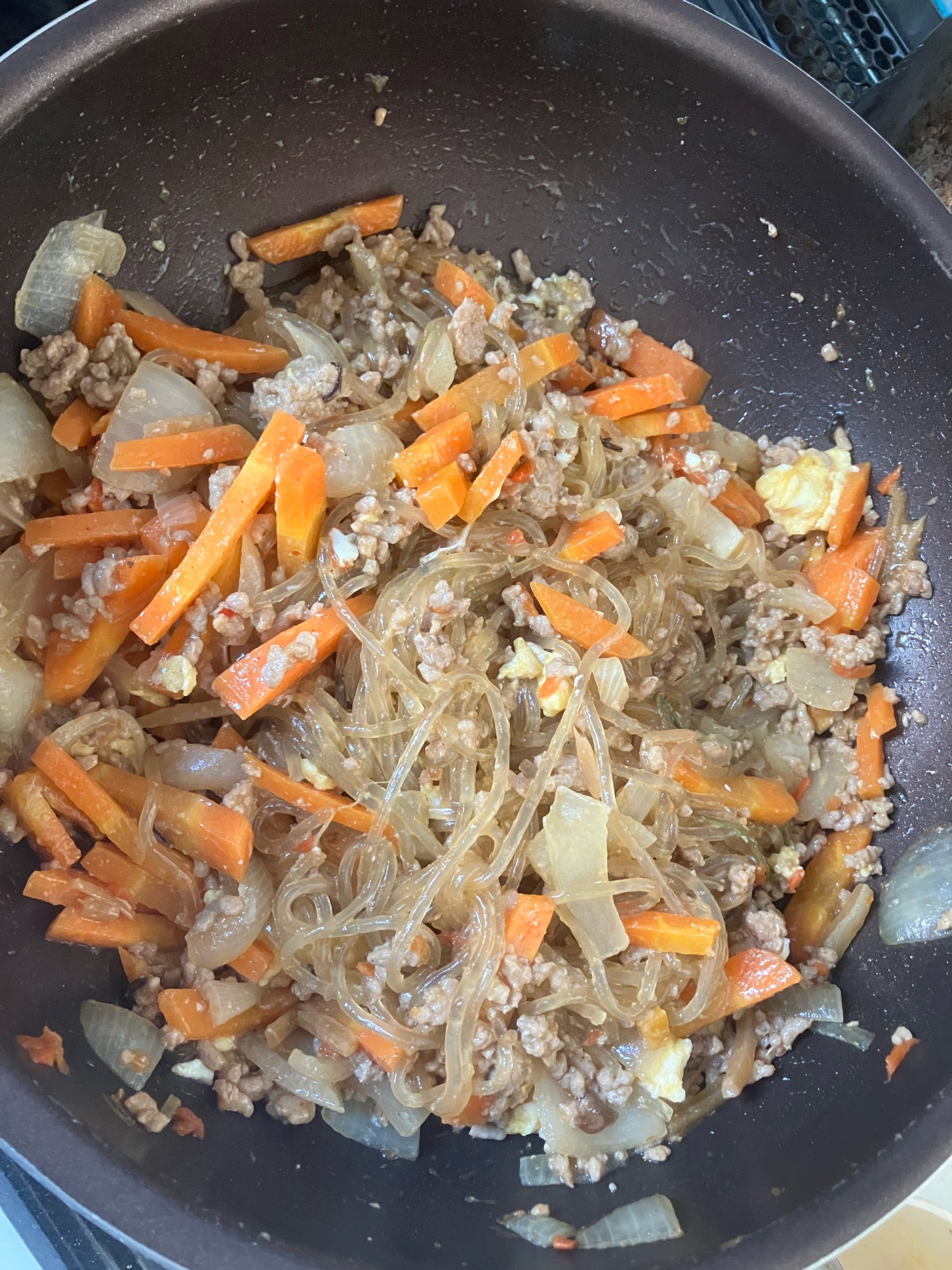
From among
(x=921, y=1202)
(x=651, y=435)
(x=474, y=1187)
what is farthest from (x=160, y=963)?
(x=921, y=1202)

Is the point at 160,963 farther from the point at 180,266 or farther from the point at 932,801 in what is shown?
the point at 932,801

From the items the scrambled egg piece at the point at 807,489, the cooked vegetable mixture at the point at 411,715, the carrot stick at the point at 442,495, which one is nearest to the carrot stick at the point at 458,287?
the cooked vegetable mixture at the point at 411,715

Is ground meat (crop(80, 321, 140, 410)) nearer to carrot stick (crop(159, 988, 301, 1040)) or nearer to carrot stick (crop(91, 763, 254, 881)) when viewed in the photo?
carrot stick (crop(91, 763, 254, 881))

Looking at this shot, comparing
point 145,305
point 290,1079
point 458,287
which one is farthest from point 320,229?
point 290,1079

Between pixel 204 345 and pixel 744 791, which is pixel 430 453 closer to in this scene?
pixel 204 345

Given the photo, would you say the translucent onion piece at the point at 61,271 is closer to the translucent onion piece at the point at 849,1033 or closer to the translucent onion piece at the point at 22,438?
the translucent onion piece at the point at 22,438

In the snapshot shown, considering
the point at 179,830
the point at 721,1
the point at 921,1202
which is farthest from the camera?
the point at 721,1
